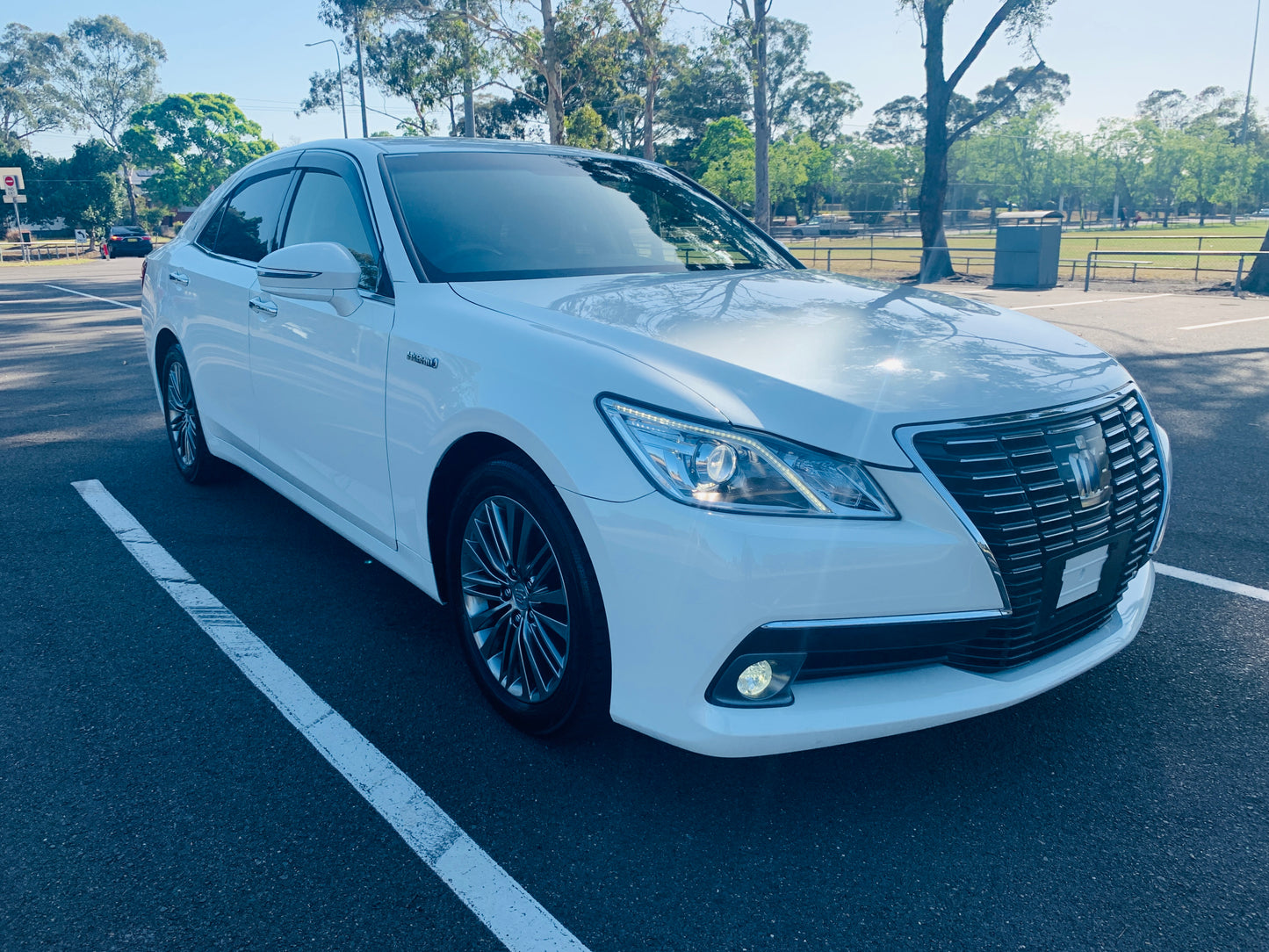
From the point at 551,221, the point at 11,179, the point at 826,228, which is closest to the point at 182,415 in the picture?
the point at 551,221

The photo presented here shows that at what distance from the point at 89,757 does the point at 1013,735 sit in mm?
2606

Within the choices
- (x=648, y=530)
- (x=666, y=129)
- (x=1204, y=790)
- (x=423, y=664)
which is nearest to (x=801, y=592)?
(x=648, y=530)

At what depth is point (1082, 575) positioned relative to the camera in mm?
2471

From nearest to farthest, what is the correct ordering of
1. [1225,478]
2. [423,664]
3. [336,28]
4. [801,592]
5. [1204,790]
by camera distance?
[801,592] < [1204,790] < [423,664] < [1225,478] < [336,28]

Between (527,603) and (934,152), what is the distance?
74.3 feet

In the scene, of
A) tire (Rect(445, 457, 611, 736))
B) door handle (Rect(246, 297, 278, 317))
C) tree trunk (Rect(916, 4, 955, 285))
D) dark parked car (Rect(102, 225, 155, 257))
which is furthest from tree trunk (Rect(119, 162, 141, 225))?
tire (Rect(445, 457, 611, 736))

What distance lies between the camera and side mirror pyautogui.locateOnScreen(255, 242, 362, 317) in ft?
10.4

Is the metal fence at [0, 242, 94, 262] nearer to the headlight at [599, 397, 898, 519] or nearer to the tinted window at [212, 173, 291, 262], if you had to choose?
the tinted window at [212, 173, 291, 262]

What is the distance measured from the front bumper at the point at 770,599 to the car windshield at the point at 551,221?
4.24 feet

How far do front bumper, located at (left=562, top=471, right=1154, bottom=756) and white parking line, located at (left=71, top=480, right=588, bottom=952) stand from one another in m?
0.48

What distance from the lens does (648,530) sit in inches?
86.3

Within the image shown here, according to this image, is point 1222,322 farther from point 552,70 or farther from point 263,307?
point 552,70

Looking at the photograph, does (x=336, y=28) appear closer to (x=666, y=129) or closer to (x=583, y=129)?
(x=583, y=129)

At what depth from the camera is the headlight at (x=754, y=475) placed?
2.18 m
